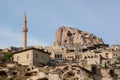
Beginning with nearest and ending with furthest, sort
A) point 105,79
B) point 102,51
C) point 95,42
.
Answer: point 105,79, point 102,51, point 95,42

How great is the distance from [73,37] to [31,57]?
108 metres

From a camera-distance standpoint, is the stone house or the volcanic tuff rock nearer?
the stone house

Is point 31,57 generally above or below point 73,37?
below

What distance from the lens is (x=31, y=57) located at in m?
83.1

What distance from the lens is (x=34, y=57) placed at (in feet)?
274

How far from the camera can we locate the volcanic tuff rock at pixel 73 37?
18275 cm

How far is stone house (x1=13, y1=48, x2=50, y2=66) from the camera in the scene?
83.2m

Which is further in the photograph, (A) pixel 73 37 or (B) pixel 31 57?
(A) pixel 73 37

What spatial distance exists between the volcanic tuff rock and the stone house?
306 ft

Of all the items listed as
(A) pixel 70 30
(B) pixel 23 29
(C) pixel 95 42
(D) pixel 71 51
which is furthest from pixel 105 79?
(A) pixel 70 30

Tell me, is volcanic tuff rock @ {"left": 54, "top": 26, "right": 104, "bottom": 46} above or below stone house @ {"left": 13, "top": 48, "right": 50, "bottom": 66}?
above

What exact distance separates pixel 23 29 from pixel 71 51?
184 feet

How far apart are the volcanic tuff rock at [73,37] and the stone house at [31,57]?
93159mm

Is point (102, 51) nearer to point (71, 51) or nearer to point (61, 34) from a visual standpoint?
point (71, 51)
